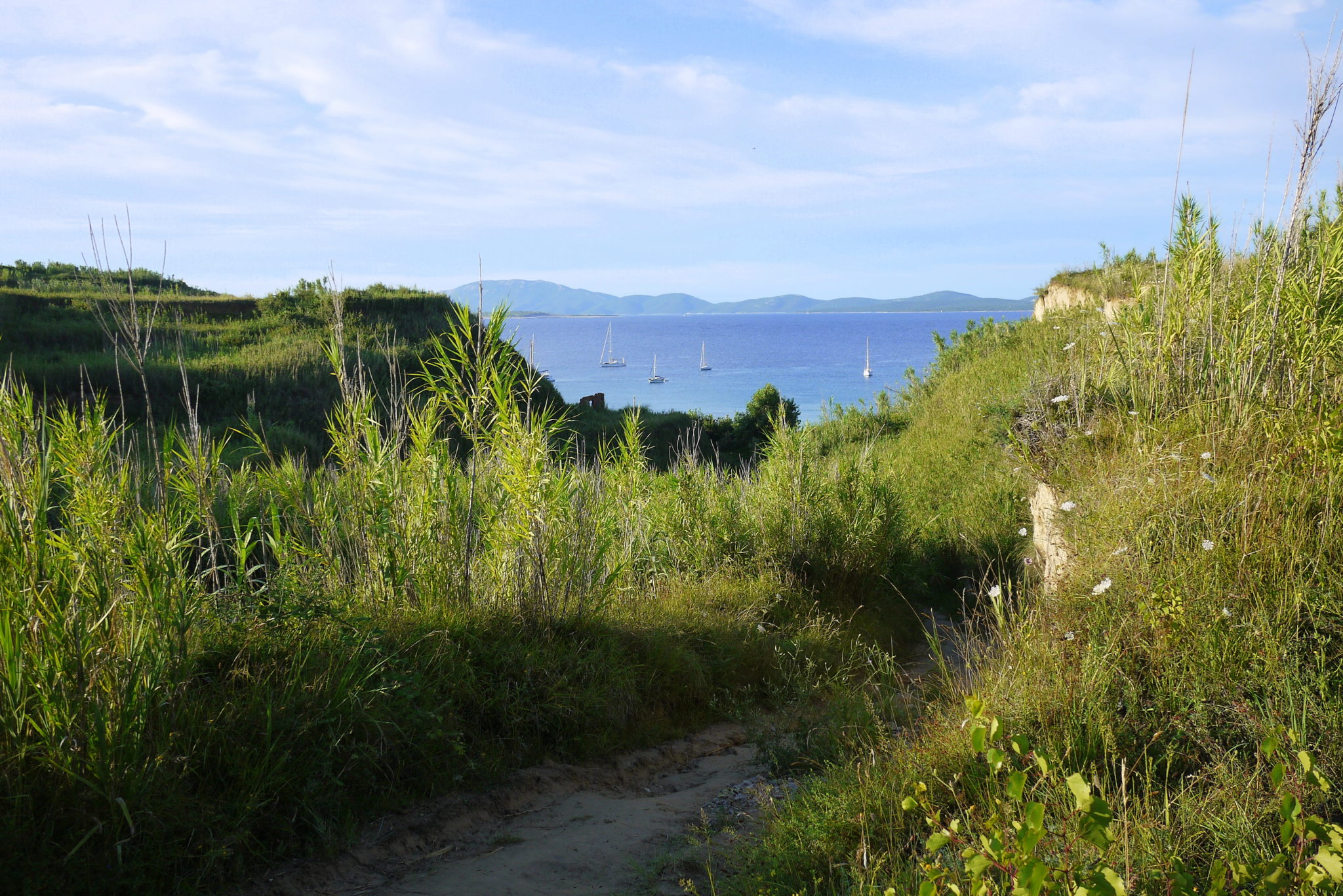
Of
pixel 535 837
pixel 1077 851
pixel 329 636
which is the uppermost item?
pixel 329 636

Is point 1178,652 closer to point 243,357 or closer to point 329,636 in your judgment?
point 329,636

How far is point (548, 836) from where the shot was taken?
11.3 ft

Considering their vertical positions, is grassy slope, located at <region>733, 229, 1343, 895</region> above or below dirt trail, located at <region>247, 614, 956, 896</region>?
above

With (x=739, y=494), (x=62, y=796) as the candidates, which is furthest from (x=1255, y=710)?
(x=739, y=494)

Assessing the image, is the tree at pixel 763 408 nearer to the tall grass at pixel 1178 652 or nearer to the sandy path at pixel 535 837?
the tall grass at pixel 1178 652

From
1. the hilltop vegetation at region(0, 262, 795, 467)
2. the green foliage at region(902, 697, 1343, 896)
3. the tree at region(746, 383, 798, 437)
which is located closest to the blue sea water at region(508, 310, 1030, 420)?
the tree at region(746, 383, 798, 437)


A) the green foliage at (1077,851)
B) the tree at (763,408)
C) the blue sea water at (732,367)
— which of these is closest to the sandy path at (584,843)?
the green foliage at (1077,851)

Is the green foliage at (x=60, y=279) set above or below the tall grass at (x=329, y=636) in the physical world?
above

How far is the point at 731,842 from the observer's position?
3.33 meters

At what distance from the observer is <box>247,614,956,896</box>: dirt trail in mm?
3004

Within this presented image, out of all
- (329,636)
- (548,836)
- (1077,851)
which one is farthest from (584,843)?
(1077,851)

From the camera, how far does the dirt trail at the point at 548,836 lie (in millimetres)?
3004

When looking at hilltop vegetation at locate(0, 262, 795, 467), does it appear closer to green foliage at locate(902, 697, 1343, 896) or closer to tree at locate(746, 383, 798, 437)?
tree at locate(746, 383, 798, 437)

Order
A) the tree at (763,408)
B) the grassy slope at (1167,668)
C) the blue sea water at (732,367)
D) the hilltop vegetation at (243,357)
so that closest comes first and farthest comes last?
the grassy slope at (1167,668), the hilltop vegetation at (243,357), the tree at (763,408), the blue sea water at (732,367)
